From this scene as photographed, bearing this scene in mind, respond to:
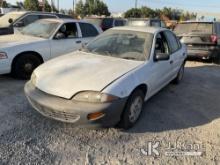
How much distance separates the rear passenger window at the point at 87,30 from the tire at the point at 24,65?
5.49ft

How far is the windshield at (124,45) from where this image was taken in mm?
4590

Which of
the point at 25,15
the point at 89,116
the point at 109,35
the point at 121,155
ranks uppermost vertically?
the point at 25,15

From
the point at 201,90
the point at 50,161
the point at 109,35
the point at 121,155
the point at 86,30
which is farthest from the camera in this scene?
the point at 86,30

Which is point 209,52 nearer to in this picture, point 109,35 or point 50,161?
point 109,35

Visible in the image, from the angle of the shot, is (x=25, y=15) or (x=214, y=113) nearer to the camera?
(x=214, y=113)

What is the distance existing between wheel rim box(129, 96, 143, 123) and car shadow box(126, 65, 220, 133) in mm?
144

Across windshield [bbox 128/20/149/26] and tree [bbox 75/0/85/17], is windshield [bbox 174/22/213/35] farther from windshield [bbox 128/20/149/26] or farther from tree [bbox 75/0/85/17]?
tree [bbox 75/0/85/17]

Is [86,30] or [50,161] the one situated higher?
[86,30]

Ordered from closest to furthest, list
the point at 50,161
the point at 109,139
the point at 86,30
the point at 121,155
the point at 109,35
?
the point at 50,161 < the point at 121,155 < the point at 109,139 < the point at 109,35 < the point at 86,30

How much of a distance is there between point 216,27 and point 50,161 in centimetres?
848

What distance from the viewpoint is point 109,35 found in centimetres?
526

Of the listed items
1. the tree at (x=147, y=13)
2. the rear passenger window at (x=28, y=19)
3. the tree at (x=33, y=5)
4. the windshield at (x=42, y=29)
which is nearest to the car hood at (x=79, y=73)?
the windshield at (x=42, y=29)

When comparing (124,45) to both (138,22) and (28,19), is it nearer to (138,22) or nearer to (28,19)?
(28,19)

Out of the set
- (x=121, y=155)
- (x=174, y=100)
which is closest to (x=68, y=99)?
(x=121, y=155)
